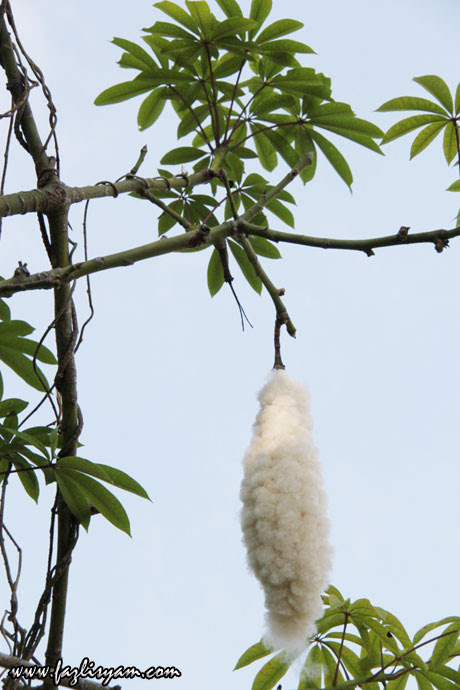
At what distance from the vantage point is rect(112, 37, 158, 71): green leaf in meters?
1.88

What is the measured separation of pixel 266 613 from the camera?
47.7 inches

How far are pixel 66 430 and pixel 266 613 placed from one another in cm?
58

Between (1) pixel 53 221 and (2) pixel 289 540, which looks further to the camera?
(1) pixel 53 221

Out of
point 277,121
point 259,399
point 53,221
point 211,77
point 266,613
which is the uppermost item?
point 277,121

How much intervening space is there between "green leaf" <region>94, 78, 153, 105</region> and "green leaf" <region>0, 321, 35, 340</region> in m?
0.64

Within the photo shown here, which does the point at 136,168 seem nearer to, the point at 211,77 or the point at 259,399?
the point at 211,77

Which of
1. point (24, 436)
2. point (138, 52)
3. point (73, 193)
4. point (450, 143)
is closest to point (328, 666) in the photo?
point (24, 436)

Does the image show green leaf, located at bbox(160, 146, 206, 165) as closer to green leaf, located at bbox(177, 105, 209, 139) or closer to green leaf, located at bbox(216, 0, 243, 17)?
green leaf, located at bbox(177, 105, 209, 139)

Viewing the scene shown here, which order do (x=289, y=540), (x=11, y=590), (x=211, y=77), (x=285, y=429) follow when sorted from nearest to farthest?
(x=289, y=540), (x=285, y=429), (x=11, y=590), (x=211, y=77)

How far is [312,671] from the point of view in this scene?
1817 mm

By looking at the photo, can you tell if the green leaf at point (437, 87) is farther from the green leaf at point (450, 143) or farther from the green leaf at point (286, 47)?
the green leaf at point (286, 47)

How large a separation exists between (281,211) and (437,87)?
586mm

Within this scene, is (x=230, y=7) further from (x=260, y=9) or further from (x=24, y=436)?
(x=24, y=436)

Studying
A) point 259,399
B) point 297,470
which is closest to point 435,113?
point 259,399
